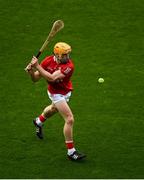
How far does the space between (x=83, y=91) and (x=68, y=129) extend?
302cm

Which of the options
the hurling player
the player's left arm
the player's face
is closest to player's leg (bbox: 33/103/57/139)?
the hurling player

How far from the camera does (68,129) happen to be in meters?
11.1

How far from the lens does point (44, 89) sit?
1412cm

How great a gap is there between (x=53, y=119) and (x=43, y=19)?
5373 mm

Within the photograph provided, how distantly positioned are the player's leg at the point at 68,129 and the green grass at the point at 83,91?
0.17 meters

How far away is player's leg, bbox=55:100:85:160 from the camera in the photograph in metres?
11.1

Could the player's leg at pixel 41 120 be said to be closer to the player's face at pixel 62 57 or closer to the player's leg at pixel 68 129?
the player's leg at pixel 68 129

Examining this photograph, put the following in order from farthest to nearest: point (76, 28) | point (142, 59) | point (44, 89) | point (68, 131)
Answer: point (76, 28) < point (142, 59) < point (44, 89) < point (68, 131)

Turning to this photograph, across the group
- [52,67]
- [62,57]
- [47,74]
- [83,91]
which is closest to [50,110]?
[52,67]

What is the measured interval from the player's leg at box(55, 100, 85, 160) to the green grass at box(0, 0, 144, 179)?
170mm

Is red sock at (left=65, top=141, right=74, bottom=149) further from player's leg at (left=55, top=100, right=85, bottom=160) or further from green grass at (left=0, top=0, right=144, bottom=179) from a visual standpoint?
green grass at (left=0, top=0, right=144, bottom=179)

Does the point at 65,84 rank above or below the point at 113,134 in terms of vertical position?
above

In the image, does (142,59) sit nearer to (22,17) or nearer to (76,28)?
(76,28)

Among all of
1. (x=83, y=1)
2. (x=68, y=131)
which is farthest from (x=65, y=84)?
(x=83, y=1)
